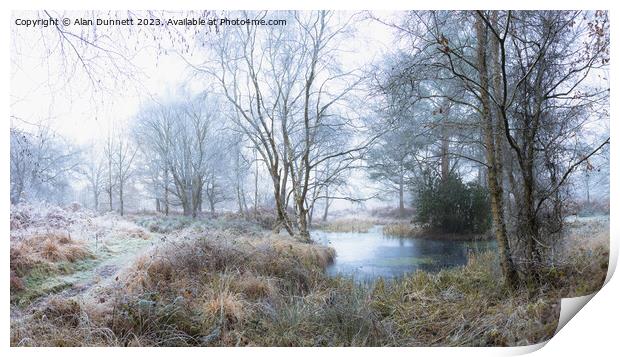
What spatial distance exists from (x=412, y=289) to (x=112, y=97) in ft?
7.95

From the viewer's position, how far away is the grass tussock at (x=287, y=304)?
295cm

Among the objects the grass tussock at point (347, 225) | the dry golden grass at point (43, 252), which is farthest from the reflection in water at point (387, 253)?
the dry golden grass at point (43, 252)

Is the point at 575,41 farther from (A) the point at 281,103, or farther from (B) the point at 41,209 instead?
(B) the point at 41,209

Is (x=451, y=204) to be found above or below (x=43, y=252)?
above

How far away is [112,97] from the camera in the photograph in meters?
3.10

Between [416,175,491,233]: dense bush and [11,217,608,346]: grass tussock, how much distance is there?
0.83 feet

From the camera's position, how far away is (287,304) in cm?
307

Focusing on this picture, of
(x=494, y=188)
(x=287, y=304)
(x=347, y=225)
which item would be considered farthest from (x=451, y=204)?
(x=287, y=304)

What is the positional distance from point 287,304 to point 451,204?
4.31 feet

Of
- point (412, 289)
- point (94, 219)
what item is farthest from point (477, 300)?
point (94, 219)

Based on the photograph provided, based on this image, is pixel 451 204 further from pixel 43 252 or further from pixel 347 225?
pixel 43 252

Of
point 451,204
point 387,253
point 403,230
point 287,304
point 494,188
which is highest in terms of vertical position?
point 494,188

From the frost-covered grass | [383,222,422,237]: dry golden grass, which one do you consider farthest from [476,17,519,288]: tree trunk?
the frost-covered grass

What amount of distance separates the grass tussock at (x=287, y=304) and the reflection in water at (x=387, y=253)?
60mm
